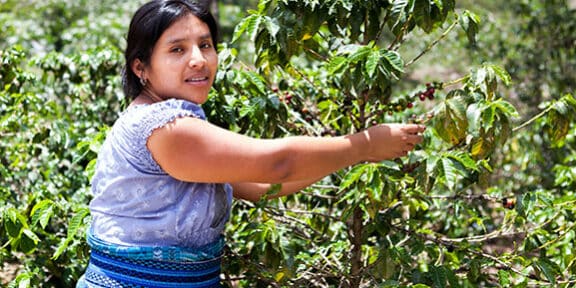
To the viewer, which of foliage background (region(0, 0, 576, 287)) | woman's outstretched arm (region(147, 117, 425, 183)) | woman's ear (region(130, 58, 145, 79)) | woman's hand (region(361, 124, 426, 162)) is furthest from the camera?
foliage background (region(0, 0, 576, 287))

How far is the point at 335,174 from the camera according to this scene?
10.3 ft

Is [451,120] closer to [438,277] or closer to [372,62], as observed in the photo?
[372,62]

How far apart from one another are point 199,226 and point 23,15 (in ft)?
24.9

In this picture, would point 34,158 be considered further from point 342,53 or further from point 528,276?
point 528,276

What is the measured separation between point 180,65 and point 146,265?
1.71ft

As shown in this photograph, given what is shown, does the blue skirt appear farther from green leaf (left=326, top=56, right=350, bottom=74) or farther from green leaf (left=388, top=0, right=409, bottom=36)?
green leaf (left=388, top=0, right=409, bottom=36)

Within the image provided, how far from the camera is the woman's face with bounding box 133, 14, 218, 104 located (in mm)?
2102

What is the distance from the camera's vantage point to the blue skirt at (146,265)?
2.09m

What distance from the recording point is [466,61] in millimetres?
9617

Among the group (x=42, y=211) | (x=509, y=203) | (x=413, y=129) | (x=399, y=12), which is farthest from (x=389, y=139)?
(x=42, y=211)

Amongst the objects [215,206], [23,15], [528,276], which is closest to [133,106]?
[215,206]

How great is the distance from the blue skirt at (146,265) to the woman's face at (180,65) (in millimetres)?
397

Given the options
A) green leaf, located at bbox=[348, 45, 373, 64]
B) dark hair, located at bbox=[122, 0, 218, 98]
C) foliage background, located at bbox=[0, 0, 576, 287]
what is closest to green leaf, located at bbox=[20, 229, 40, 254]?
foliage background, located at bbox=[0, 0, 576, 287]

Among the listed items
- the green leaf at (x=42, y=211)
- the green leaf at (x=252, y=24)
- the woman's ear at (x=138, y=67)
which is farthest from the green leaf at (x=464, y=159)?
the green leaf at (x=42, y=211)
